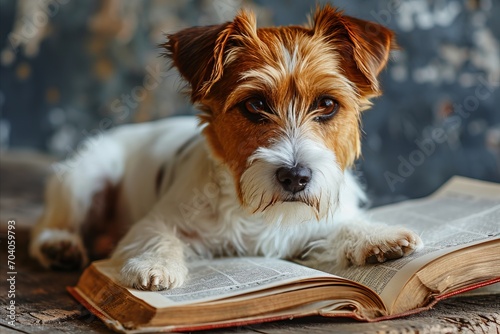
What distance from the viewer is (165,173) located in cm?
301

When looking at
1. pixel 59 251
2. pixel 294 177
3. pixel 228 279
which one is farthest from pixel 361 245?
pixel 59 251

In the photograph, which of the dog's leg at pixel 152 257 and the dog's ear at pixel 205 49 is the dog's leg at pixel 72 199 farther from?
the dog's ear at pixel 205 49

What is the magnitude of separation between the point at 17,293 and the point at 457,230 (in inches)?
62.4

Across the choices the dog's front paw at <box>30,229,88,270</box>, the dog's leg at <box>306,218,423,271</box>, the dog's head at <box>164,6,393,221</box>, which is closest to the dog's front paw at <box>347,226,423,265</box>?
the dog's leg at <box>306,218,423,271</box>

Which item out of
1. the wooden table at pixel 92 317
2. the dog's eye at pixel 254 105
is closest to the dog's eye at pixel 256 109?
the dog's eye at pixel 254 105

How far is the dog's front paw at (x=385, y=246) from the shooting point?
212 centimetres

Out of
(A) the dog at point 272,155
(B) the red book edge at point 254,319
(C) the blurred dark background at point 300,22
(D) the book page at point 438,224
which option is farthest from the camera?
(C) the blurred dark background at point 300,22

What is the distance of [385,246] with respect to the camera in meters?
2.14

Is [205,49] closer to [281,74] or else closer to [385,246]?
[281,74]

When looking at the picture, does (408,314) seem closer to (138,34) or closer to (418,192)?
(418,192)

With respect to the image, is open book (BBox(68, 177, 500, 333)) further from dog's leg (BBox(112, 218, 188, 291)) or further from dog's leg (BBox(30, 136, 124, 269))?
dog's leg (BBox(30, 136, 124, 269))

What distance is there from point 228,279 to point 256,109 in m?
0.60

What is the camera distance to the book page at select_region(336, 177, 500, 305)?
1997mm

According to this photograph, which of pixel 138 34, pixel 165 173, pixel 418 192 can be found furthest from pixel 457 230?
pixel 138 34
